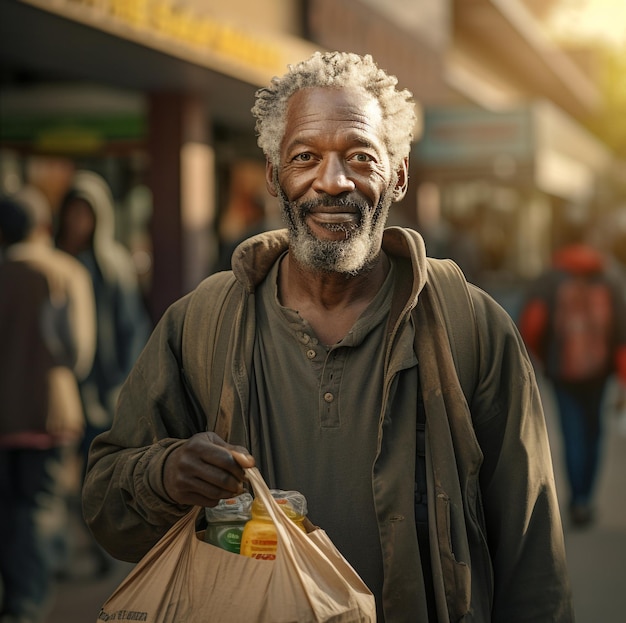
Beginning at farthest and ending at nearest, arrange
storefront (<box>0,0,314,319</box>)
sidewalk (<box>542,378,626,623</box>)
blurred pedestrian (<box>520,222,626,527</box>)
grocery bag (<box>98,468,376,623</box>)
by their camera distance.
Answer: blurred pedestrian (<box>520,222,626,527</box>) < storefront (<box>0,0,314,319</box>) < sidewalk (<box>542,378,626,623</box>) < grocery bag (<box>98,468,376,623</box>)

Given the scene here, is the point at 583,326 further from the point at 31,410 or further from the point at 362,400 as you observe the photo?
the point at 362,400

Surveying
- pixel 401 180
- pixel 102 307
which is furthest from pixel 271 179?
pixel 102 307

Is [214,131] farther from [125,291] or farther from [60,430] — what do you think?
[60,430]

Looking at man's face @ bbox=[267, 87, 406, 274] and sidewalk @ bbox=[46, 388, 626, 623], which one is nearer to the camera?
man's face @ bbox=[267, 87, 406, 274]

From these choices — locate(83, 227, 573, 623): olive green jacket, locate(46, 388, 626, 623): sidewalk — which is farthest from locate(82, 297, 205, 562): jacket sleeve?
locate(46, 388, 626, 623): sidewalk

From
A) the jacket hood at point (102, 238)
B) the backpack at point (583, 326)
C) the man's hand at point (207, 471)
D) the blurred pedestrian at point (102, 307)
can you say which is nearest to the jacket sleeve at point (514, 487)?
the man's hand at point (207, 471)

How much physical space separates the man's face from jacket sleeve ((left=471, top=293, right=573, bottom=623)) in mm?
333

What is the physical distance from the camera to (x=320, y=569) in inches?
89.0

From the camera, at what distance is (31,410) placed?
5676 millimetres

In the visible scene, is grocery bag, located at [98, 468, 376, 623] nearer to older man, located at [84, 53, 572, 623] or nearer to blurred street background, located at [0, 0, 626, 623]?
older man, located at [84, 53, 572, 623]

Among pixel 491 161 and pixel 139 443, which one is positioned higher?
pixel 491 161

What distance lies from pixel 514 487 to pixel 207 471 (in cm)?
74

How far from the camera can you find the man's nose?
261cm

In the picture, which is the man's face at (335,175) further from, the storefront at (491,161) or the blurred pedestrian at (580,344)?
the storefront at (491,161)
